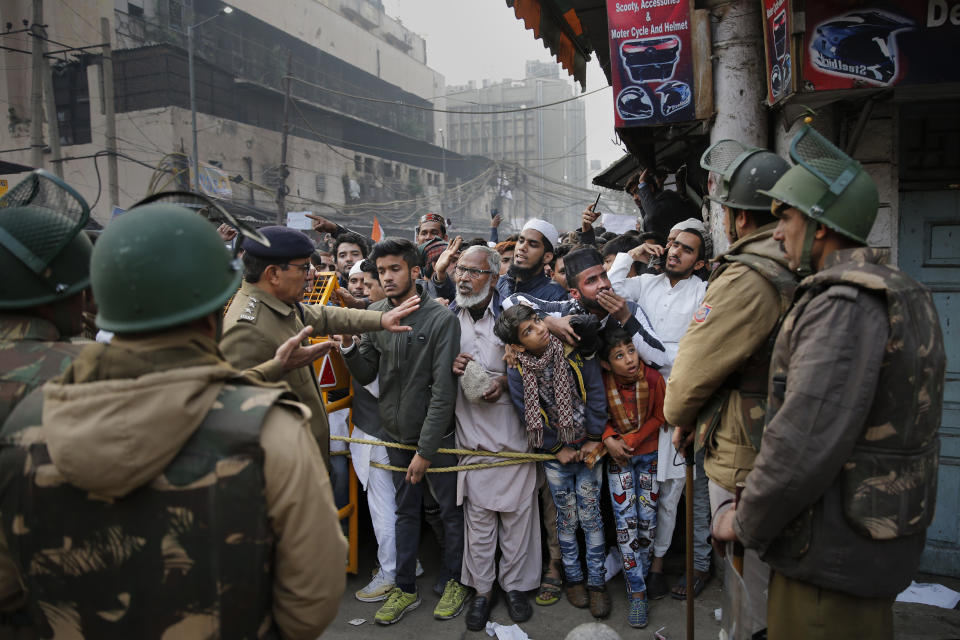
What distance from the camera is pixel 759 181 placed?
8.64 ft

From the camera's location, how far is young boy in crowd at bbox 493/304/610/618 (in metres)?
3.78

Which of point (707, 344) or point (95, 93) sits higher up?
point (95, 93)

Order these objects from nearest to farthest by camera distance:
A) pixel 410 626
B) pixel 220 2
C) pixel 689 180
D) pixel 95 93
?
pixel 410 626, pixel 689 180, pixel 95 93, pixel 220 2

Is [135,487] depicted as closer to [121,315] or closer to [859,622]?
[121,315]

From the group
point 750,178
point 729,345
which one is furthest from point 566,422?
point 750,178

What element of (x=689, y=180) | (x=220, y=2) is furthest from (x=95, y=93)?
(x=689, y=180)

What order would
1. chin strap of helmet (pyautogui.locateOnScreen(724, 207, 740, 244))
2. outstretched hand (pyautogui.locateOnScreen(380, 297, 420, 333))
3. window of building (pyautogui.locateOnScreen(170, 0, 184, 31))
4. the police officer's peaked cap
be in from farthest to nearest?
window of building (pyautogui.locateOnScreen(170, 0, 184, 31)) < outstretched hand (pyautogui.locateOnScreen(380, 297, 420, 333)) < the police officer's peaked cap < chin strap of helmet (pyautogui.locateOnScreen(724, 207, 740, 244))

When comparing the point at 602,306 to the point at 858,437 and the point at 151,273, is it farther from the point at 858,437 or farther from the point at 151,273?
the point at 151,273

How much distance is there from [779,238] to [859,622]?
1.35 metres

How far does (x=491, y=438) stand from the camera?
157 inches

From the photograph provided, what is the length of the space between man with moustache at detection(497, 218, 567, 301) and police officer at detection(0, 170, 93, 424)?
10.0 ft

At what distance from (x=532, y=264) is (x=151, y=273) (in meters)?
3.63

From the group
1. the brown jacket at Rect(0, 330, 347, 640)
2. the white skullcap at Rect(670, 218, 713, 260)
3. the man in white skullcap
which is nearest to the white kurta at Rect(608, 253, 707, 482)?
the man in white skullcap

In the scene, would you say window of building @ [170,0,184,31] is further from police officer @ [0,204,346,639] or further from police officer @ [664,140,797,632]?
police officer @ [0,204,346,639]
